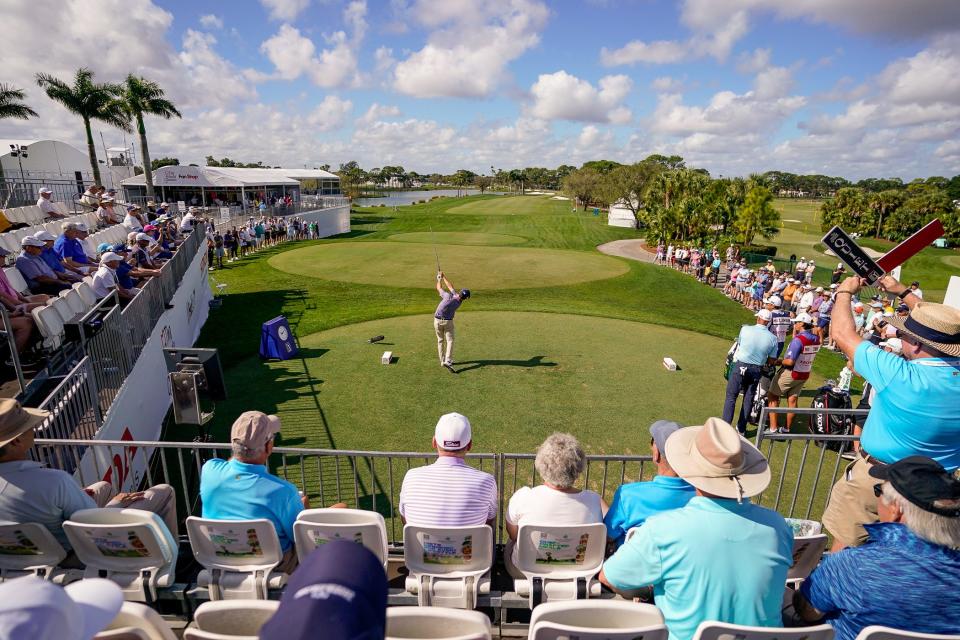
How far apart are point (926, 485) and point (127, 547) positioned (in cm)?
514

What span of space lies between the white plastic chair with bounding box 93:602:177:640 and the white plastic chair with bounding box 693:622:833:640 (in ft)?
8.46

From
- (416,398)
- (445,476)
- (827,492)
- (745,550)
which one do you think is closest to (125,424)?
(416,398)

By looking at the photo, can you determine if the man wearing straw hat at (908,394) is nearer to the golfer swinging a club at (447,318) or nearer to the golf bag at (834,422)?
the golf bag at (834,422)

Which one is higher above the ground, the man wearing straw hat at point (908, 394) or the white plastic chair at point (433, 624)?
the man wearing straw hat at point (908, 394)

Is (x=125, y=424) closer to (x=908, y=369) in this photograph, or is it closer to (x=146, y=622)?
(x=146, y=622)

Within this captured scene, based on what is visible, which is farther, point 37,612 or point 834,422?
point 834,422

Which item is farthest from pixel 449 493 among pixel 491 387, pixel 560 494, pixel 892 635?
pixel 491 387

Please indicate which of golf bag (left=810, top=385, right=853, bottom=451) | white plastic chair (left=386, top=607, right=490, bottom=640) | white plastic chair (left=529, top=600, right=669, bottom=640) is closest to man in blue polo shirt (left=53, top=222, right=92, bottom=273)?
white plastic chair (left=386, top=607, right=490, bottom=640)

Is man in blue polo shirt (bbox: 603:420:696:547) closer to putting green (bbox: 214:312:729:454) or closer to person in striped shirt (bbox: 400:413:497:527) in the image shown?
person in striped shirt (bbox: 400:413:497:527)

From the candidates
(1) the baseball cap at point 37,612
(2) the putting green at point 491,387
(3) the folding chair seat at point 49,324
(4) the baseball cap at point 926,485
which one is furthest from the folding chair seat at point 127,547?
(3) the folding chair seat at point 49,324

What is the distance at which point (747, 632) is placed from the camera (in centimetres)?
261

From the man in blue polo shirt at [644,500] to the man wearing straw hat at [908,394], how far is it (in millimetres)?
1363

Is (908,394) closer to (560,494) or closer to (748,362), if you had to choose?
(560,494)

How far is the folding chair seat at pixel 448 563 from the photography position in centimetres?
378
